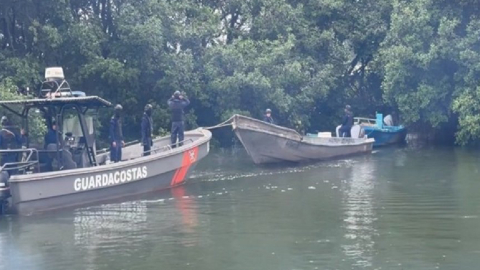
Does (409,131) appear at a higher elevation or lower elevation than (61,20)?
lower

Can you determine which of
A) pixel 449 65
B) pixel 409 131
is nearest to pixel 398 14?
pixel 449 65

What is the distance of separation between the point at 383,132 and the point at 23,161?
60.3 ft

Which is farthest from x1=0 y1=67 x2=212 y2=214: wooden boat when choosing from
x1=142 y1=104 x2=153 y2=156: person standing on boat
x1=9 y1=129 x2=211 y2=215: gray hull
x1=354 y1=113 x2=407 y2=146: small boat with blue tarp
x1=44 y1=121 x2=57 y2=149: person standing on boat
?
x1=354 y1=113 x2=407 y2=146: small boat with blue tarp

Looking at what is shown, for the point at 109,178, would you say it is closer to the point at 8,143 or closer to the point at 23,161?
the point at 23,161

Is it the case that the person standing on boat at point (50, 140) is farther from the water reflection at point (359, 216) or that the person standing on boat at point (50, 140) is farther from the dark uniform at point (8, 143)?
the water reflection at point (359, 216)

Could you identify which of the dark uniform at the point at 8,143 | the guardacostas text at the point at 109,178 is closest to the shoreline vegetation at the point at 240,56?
the dark uniform at the point at 8,143

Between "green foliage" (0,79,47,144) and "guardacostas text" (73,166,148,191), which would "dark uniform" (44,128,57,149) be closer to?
"guardacostas text" (73,166,148,191)

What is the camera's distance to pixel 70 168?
1938 centimetres

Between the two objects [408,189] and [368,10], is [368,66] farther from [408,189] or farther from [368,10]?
[408,189]

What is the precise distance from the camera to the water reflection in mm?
14347

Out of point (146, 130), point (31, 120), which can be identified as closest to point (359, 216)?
point (146, 130)

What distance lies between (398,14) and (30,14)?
13116 mm

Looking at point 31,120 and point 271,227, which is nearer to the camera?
point 271,227

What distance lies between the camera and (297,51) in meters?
36.2
